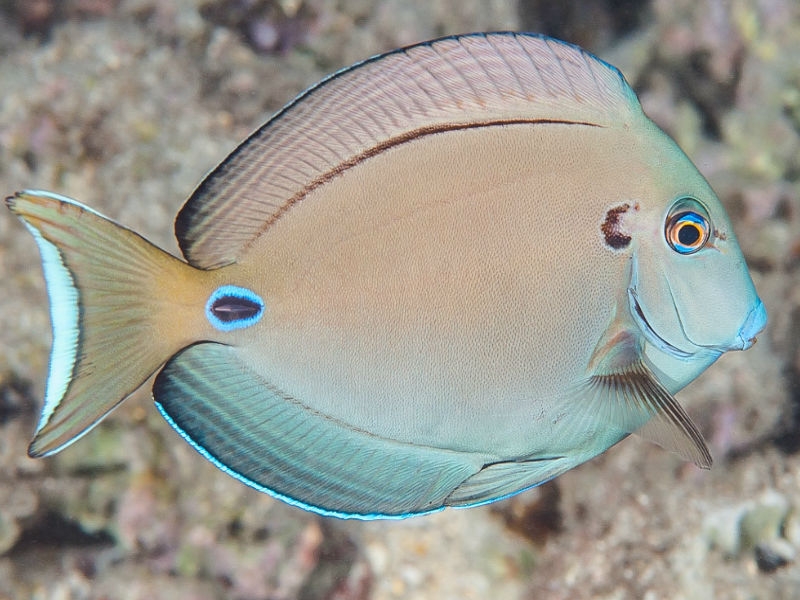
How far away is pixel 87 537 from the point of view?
3061mm

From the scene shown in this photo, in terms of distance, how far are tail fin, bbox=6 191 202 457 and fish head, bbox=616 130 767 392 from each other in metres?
0.99

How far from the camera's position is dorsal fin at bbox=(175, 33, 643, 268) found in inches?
52.6

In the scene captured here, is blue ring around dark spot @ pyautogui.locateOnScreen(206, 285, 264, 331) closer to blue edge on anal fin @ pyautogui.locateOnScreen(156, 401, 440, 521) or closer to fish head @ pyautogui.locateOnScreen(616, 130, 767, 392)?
blue edge on anal fin @ pyautogui.locateOnScreen(156, 401, 440, 521)

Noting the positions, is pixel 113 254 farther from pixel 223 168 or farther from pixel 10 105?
pixel 10 105

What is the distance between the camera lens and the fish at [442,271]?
1327mm

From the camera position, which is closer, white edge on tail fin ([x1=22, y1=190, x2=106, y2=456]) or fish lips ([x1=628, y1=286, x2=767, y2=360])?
white edge on tail fin ([x1=22, y1=190, x2=106, y2=456])

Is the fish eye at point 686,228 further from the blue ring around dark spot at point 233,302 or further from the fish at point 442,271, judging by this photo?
the blue ring around dark spot at point 233,302

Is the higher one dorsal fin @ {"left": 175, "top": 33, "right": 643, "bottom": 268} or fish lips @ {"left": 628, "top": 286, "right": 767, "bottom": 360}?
dorsal fin @ {"left": 175, "top": 33, "right": 643, "bottom": 268}

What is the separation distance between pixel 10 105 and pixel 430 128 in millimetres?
2971

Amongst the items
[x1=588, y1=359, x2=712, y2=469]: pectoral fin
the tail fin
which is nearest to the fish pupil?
[x1=588, y1=359, x2=712, y2=469]: pectoral fin

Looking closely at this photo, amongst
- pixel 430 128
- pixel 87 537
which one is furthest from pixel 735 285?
pixel 87 537

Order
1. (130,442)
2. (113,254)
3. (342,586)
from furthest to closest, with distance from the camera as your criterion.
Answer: (342,586), (130,442), (113,254)

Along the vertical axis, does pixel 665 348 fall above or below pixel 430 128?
below

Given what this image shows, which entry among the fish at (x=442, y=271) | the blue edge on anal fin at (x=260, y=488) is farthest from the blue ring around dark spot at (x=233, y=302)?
the blue edge on anal fin at (x=260, y=488)
